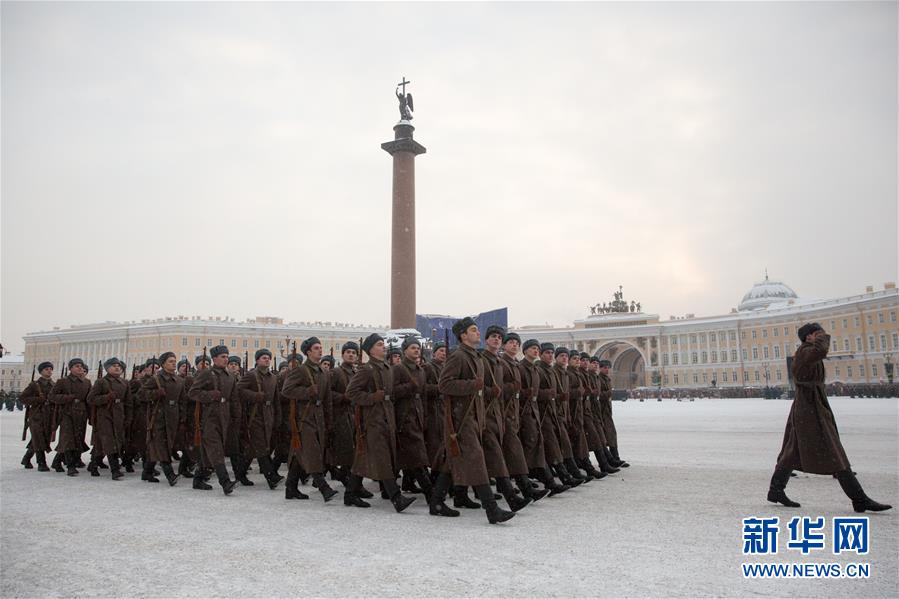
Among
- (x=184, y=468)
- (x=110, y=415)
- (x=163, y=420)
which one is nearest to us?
(x=163, y=420)

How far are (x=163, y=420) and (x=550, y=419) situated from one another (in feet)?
17.1

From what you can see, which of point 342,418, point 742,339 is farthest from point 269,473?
point 742,339

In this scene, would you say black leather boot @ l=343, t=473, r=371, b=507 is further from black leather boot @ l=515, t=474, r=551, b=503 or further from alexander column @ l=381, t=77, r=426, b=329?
alexander column @ l=381, t=77, r=426, b=329

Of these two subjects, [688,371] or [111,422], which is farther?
[688,371]

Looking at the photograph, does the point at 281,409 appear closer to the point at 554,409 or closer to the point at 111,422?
the point at 111,422

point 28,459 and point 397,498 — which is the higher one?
point 397,498

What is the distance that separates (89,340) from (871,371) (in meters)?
91.0

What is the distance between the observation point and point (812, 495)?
706 cm

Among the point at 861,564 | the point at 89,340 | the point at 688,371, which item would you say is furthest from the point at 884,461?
the point at 89,340

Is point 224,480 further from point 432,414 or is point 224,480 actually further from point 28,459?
point 28,459

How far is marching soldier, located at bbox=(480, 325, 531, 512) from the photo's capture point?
598cm

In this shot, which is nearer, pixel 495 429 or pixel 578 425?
pixel 495 429

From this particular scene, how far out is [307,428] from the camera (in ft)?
24.3

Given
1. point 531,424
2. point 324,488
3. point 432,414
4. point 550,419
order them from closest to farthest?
point 531,424 → point 324,488 → point 550,419 → point 432,414
